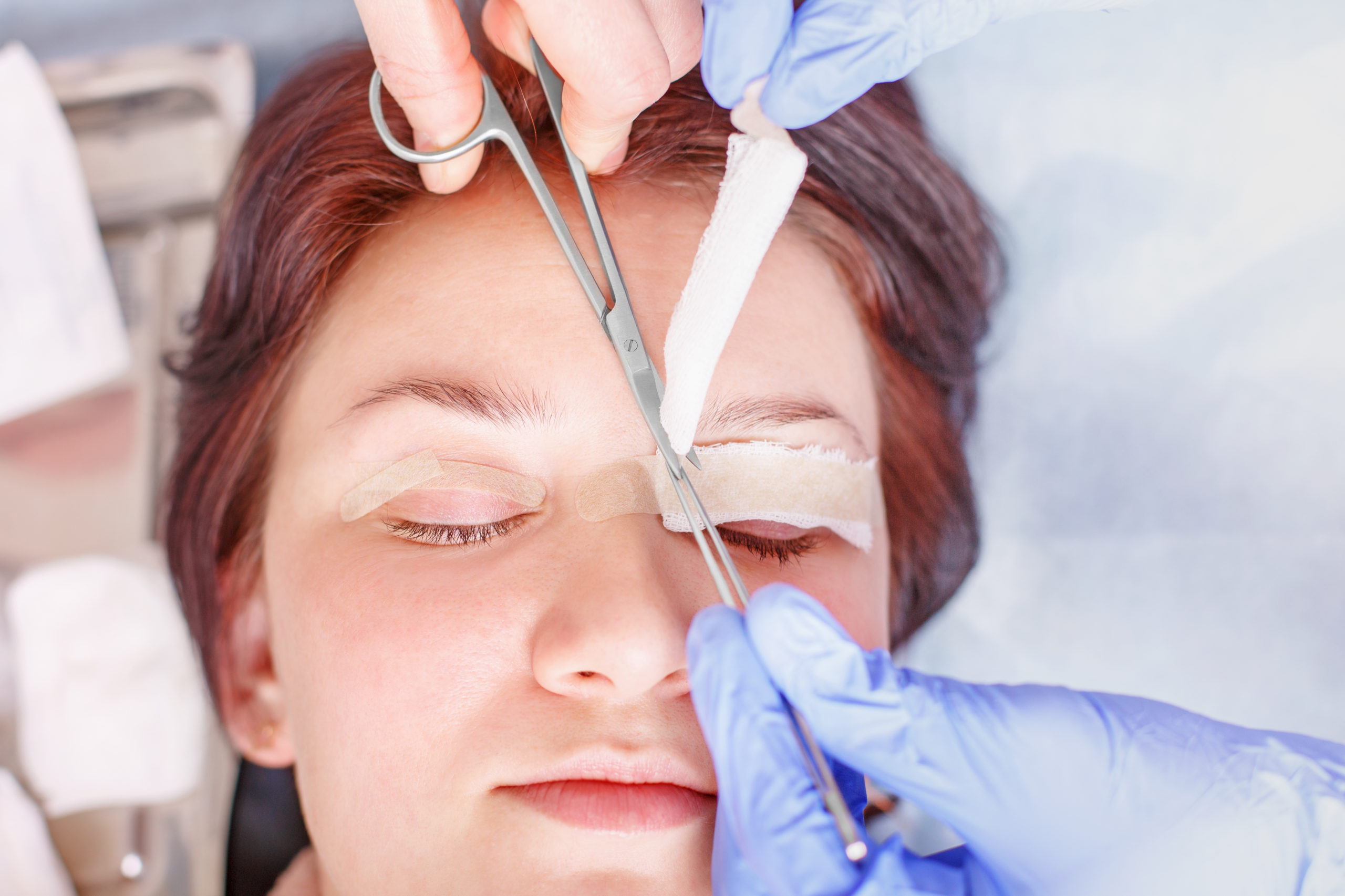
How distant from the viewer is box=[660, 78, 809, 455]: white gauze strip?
106 centimetres

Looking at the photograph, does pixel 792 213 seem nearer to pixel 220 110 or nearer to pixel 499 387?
pixel 499 387

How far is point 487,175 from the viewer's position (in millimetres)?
1382

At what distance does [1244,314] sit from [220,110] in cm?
230

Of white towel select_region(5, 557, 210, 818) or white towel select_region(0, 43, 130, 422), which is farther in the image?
white towel select_region(0, 43, 130, 422)

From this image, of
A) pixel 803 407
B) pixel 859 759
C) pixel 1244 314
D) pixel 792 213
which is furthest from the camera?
pixel 1244 314

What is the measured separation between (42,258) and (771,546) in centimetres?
182

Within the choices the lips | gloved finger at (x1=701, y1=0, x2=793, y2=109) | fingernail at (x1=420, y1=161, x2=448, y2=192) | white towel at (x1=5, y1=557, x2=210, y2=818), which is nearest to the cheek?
the lips

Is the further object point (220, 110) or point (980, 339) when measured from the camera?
point (220, 110)

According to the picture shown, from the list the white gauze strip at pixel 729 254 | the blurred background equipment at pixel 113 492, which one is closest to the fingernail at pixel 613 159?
the white gauze strip at pixel 729 254

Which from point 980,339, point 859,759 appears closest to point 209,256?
point 980,339

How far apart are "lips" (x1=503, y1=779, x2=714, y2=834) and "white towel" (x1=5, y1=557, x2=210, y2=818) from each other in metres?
1.26

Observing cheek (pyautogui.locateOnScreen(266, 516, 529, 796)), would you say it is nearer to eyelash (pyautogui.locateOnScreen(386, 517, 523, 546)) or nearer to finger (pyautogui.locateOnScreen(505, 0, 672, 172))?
eyelash (pyautogui.locateOnScreen(386, 517, 523, 546))

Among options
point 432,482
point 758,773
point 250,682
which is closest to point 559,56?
point 432,482

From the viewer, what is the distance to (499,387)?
1176mm
